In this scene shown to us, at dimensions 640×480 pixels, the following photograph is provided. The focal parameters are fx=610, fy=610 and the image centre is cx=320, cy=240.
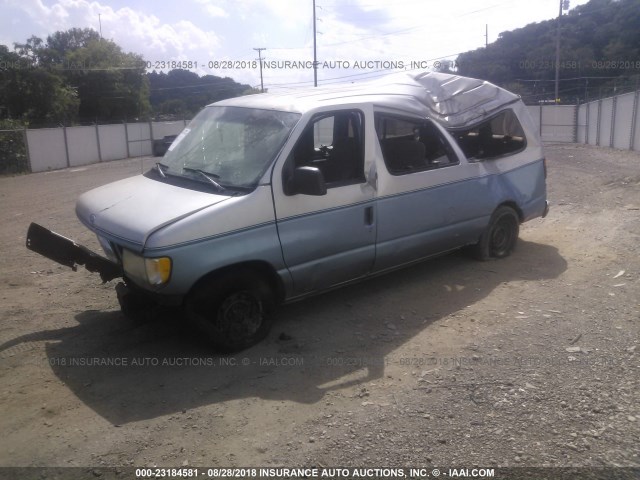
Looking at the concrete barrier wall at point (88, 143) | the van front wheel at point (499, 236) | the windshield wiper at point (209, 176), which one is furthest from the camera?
the concrete barrier wall at point (88, 143)

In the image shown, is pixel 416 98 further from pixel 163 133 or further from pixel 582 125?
pixel 163 133

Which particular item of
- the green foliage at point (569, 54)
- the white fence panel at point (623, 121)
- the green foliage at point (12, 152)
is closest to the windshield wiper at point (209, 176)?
the white fence panel at point (623, 121)

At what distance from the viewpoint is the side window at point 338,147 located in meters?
5.34

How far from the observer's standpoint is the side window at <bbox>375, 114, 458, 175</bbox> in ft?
18.8

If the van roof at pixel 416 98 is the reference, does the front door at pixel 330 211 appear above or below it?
below

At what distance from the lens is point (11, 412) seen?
13.2 ft

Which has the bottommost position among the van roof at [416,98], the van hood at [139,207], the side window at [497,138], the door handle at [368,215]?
the door handle at [368,215]

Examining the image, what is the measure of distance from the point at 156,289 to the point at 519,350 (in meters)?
2.80

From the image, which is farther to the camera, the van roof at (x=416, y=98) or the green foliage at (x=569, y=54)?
the green foliage at (x=569, y=54)

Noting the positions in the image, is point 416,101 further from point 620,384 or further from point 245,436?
point 245,436

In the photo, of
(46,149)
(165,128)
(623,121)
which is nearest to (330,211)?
(623,121)

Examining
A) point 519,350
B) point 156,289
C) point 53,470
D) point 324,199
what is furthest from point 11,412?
point 519,350

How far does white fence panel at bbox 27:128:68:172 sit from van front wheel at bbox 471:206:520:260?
25.0 metres

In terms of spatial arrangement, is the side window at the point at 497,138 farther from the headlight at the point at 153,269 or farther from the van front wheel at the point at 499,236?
the headlight at the point at 153,269
